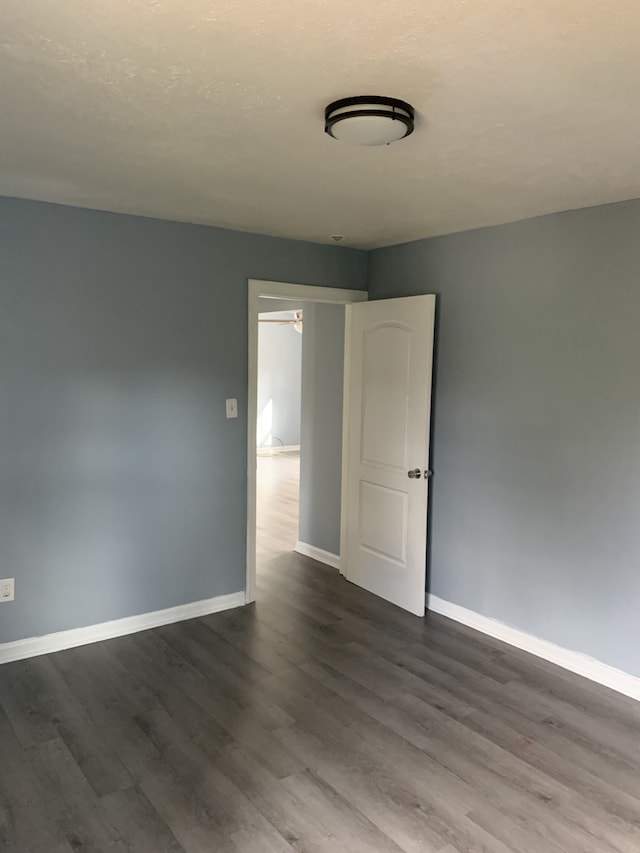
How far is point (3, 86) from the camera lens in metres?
1.80

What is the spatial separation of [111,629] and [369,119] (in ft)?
9.65

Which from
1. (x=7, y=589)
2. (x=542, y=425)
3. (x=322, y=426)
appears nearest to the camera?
(x=7, y=589)

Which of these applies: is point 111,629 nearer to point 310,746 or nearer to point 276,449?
point 310,746

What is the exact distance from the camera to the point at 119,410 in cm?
346

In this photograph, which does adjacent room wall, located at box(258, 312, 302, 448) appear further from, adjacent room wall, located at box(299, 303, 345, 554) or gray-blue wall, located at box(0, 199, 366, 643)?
gray-blue wall, located at box(0, 199, 366, 643)

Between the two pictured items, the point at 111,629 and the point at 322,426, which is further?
the point at 322,426

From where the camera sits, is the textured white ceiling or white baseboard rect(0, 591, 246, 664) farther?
white baseboard rect(0, 591, 246, 664)

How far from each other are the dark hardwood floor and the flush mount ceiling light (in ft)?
7.47

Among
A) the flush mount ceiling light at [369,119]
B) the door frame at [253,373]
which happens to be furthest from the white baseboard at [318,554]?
the flush mount ceiling light at [369,119]

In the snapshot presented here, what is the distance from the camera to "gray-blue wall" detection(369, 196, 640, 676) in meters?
3.01

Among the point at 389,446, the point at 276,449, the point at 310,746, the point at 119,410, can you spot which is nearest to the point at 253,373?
the point at 119,410

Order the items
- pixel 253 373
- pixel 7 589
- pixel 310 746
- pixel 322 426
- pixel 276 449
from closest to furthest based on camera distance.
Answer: pixel 310 746 → pixel 7 589 → pixel 253 373 → pixel 322 426 → pixel 276 449

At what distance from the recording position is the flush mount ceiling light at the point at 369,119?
6.02 ft

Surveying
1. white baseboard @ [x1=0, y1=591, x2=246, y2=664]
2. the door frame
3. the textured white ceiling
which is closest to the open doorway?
the door frame
